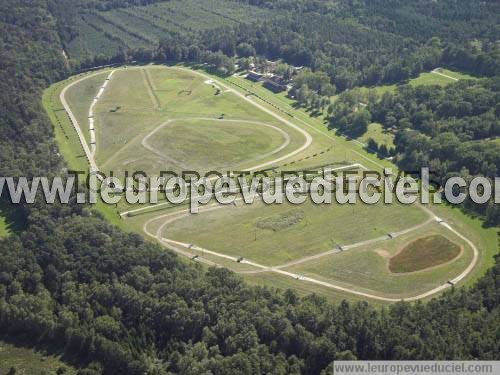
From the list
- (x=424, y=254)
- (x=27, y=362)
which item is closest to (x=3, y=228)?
(x=27, y=362)

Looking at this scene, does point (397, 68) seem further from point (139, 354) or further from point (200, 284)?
point (139, 354)

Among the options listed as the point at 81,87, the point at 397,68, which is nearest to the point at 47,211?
the point at 81,87

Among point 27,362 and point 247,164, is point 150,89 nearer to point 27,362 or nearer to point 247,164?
point 247,164

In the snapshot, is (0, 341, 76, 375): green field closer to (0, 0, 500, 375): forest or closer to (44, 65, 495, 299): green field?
(0, 0, 500, 375): forest

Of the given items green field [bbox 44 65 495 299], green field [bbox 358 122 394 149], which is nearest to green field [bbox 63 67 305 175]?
green field [bbox 44 65 495 299]

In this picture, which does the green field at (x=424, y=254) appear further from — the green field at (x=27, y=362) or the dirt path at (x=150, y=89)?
the dirt path at (x=150, y=89)

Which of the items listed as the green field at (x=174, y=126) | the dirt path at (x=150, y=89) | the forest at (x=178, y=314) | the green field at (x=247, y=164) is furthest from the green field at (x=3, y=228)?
the dirt path at (x=150, y=89)
